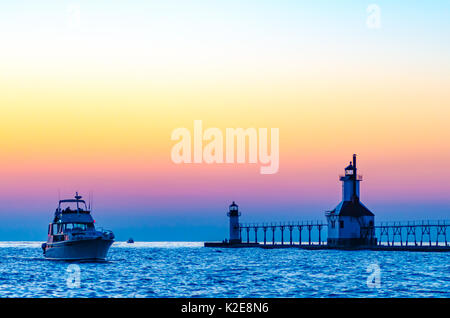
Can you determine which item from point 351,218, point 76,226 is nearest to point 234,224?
point 351,218

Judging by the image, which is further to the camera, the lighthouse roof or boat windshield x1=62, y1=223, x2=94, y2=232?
the lighthouse roof

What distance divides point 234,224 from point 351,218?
53.6m

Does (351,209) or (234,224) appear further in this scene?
(234,224)

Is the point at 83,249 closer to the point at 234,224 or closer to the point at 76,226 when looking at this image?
the point at 76,226

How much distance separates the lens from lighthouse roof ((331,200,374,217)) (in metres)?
139

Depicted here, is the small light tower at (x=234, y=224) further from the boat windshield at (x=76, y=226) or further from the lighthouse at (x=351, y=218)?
the boat windshield at (x=76, y=226)

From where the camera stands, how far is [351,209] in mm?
139000

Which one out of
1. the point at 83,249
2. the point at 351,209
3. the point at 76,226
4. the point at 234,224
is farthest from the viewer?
the point at 234,224

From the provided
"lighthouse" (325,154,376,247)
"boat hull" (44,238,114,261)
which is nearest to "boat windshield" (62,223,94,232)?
"boat hull" (44,238,114,261)

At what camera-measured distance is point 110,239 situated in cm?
8250

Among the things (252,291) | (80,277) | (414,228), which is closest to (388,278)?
(252,291)

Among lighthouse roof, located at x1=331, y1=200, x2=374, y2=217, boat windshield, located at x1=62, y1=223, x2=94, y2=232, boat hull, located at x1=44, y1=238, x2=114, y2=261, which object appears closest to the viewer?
boat hull, located at x1=44, y1=238, x2=114, y2=261

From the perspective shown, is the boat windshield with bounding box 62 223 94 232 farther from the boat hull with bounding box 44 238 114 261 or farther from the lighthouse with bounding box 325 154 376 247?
the lighthouse with bounding box 325 154 376 247
